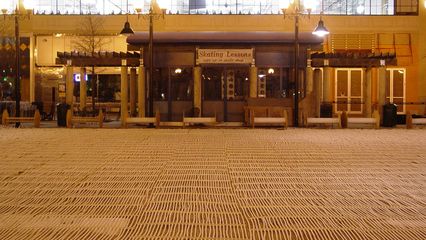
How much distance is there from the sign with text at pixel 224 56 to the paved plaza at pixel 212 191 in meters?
11.7

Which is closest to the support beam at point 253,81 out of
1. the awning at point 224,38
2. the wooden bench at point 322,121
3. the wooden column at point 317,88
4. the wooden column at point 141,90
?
the awning at point 224,38

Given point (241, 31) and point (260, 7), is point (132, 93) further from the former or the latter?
point (260, 7)

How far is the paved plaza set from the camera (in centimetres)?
634

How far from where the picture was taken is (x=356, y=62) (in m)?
26.3

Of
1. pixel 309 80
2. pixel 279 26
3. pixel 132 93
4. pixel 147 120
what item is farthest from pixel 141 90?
pixel 279 26

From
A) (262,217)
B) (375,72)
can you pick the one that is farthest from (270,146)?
(375,72)

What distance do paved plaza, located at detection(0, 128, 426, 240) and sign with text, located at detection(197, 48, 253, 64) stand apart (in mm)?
11746

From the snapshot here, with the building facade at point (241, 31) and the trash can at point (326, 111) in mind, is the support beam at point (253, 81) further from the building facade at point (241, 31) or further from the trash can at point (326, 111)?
the building facade at point (241, 31)

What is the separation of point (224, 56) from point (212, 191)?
18202 millimetres

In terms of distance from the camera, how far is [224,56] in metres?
26.5

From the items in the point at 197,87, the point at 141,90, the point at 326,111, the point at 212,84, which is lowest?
the point at 326,111

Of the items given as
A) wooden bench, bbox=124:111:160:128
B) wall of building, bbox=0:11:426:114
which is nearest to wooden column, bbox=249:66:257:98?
wooden bench, bbox=124:111:160:128

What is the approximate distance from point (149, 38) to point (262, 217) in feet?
62.2

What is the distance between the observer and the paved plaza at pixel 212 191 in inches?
250
